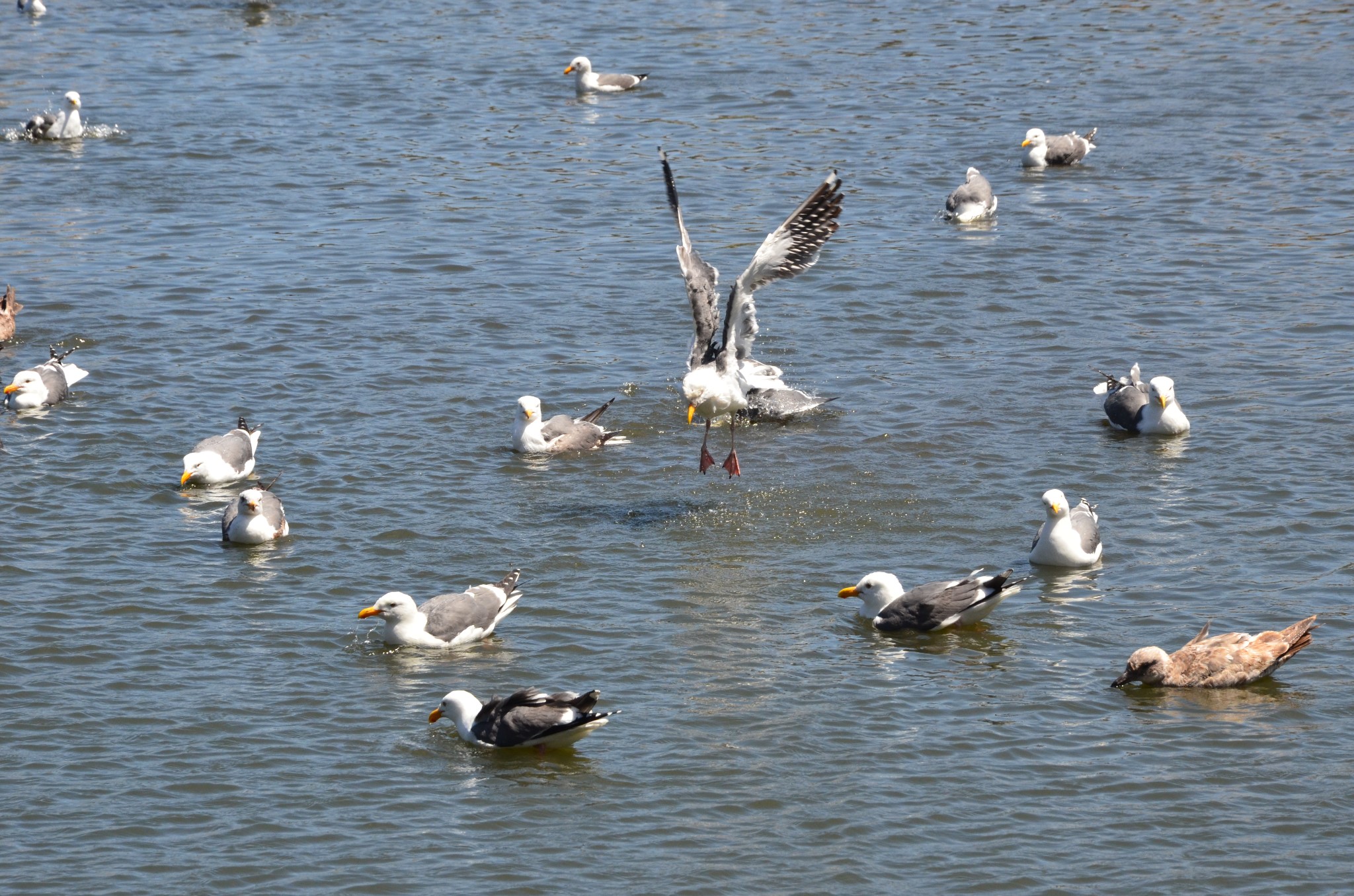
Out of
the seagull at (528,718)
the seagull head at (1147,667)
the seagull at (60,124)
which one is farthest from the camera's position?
the seagull at (60,124)

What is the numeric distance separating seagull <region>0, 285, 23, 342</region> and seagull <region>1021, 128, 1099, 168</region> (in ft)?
52.5

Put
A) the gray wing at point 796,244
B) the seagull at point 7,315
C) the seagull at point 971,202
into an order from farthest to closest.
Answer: the seagull at point 971,202 < the seagull at point 7,315 < the gray wing at point 796,244

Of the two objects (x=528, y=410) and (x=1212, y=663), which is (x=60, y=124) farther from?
(x=1212, y=663)

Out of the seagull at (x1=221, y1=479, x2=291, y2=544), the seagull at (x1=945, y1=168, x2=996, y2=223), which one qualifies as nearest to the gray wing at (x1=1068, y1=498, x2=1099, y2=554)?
the seagull at (x1=221, y1=479, x2=291, y2=544)

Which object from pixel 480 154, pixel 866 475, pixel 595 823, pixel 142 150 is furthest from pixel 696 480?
pixel 142 150

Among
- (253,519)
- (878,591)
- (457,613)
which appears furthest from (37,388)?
(878,591)

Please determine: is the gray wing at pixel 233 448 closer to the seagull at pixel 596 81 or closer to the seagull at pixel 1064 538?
the seagull at pixel 1064 538

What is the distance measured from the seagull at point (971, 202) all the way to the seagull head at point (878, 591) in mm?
12569

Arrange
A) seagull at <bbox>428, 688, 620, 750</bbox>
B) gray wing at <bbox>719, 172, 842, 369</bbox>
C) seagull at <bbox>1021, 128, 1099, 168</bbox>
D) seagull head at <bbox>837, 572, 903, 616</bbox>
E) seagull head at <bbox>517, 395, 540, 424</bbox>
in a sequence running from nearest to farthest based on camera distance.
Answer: seagull at <bbox>428, 688, 620, 750</bbox> → seagull head at <bbox>837, 572, 903, 616</bbox> → gray wing at <bbox>719, 172, 842, 369</bbox> → seagull head at <bbox>517, 395, 540, 424</bbox> → seagull at <bbox>1021, 128, 1099, 168</bbox>

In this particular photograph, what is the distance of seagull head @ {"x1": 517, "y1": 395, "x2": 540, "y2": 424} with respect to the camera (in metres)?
18.2

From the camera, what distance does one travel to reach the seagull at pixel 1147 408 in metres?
18.3

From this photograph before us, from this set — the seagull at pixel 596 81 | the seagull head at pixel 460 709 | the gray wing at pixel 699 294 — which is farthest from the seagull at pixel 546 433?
the seagull at pixel 596 81

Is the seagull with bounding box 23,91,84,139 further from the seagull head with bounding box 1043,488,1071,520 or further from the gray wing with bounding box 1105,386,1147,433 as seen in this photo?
the seagull head with bounding box 1043,488,1071,520

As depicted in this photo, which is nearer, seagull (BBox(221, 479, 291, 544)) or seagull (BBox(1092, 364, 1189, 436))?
seagull (BBox(221, 479, 291, 544))
